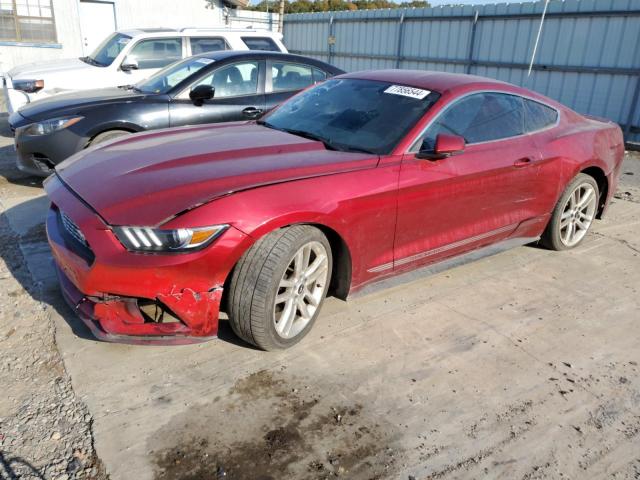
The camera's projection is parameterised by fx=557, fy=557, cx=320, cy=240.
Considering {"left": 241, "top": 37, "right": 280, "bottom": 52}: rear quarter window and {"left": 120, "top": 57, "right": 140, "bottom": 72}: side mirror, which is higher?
{"left": 241, "top": 37, "right": 280, "bottom": 52}: rear quarter window

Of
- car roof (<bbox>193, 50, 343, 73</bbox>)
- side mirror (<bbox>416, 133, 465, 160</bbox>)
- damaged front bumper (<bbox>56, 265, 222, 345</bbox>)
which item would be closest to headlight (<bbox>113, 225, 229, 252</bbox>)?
damaged front bumper (<bbox>56, 265, 222, 345</bbox>)

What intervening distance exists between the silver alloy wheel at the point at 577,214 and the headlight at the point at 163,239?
3483mm

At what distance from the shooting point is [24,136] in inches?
236

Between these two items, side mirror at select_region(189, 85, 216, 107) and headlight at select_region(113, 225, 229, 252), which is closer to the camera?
headlight at select_region(113, 225, 229, 252)

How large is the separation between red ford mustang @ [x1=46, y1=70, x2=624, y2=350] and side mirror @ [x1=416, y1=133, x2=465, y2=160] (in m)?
0.01

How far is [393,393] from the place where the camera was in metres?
3.02

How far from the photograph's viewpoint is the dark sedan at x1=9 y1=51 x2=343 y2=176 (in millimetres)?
5938

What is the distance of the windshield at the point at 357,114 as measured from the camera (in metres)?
3.79

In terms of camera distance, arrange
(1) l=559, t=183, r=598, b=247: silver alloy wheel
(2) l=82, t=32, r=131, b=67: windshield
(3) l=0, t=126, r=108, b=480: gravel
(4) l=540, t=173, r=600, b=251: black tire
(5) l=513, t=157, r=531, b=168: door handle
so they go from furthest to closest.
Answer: (2) l=82, t=32, r=131, b=67: windshield
(1) l=559, t=183, r=598, b=247: silver alloy wheel
(4) l=540, t=173, r=600, b=251: black tire
(5) l=513, t=157, r=531, b=168: door handle
(3) l=0, t=126, r=108, b=480: gravel

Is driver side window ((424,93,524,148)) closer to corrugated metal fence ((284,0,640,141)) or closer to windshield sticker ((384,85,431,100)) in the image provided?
windshield sticker ((384,85,431,100))

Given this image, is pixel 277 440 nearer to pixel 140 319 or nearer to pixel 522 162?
pixel 140 319

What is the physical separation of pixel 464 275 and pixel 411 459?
2.26 meters

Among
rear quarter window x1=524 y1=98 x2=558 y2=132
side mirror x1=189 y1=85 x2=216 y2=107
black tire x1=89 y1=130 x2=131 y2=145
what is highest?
rear quarter window x1=524 y1=98 x2=558 y2=132

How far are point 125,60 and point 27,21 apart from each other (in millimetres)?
9995
